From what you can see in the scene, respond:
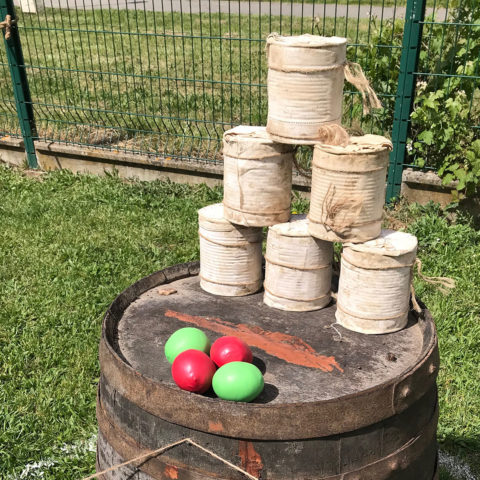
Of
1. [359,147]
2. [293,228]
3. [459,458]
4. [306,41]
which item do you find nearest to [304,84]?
[306,41]

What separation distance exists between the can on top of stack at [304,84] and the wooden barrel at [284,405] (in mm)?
736

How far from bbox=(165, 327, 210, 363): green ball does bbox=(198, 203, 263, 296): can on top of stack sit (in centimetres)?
47

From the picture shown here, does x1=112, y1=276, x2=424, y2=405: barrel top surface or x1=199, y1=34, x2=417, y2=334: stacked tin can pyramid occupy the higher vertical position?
x1=199, y1=34, x2=417, y2=334: stacked tin can pyramid

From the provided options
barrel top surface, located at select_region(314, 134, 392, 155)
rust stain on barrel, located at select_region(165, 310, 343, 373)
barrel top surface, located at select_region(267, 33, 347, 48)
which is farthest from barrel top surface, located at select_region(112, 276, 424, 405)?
barrel top surface, located at select_region(267, 33, 347, 48)

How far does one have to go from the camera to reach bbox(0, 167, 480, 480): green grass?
3.34m

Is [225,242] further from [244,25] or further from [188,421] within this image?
[244,25]

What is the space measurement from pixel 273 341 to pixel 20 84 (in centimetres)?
554

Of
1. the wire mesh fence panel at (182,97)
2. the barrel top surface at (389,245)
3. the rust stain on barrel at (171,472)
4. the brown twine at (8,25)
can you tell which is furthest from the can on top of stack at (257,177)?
the brown twine at (8,25)

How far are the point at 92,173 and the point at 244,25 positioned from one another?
6.82 metres

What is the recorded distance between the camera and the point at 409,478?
2.06 m

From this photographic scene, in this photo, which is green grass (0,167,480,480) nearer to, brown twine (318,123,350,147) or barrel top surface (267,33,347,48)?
brown twine (318,123,350,147)

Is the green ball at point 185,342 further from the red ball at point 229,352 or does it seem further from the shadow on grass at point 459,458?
the shadow on grass at point 459,458

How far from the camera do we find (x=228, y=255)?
259 cm

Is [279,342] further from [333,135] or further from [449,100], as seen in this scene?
[449,100]
